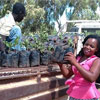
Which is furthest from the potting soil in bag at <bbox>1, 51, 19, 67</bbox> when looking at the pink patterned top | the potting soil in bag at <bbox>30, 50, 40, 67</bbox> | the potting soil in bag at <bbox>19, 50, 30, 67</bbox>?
the pink patterned top

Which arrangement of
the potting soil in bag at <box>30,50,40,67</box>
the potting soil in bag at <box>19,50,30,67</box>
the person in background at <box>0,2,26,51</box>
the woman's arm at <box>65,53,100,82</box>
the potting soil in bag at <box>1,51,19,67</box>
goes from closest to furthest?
the woman's arm at <box>65,53,100,82</box> → the potting soil in bag at <box>1,51,19,67</box> → the potting soil in bag at <box>19,50,30,67</box> → the potting soil in bag at <box>30,50,40,67</box> → the person in background at <box>0,2,26,51</box>

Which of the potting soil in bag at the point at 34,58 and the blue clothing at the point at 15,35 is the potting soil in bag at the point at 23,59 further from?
the blue clothing at the point at 15,35

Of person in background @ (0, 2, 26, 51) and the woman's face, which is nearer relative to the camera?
the woman's face

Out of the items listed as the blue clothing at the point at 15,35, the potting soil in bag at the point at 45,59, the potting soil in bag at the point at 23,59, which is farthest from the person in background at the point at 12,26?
the potting soil in bag at the point at 45,59

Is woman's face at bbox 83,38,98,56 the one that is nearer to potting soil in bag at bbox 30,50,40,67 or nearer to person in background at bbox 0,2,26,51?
potting soil in bag at bbox 30,50,40,67

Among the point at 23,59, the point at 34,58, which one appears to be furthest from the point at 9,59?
the point at 34,58

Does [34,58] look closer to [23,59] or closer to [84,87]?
[23,59]

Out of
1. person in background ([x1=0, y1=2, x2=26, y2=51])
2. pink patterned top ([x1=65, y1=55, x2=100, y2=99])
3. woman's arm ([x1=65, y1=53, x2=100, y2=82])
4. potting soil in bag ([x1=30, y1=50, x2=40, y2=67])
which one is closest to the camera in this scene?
woman's arm ([x1=65, y1=53, x2=100, y2=82])

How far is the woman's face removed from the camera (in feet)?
6.33

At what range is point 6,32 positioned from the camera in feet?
11.6

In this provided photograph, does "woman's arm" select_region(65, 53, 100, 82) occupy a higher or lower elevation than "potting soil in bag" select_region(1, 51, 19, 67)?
higher

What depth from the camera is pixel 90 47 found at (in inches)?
75.9

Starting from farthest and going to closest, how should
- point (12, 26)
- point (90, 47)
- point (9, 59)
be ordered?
point (12, 26) → point (9, 59) → point (90, 47)

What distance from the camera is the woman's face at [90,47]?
193 centimetres
